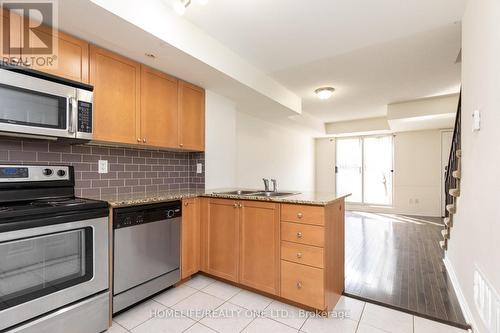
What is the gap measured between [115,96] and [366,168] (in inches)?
254

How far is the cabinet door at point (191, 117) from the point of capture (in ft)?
8.84

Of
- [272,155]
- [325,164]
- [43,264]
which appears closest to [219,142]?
[43,264]

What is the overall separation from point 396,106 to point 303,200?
398 cm

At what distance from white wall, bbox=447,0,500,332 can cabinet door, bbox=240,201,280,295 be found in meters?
1.31

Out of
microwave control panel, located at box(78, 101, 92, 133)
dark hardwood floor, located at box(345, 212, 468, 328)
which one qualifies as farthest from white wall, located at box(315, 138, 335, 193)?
microwave control panel, located at box(78, 101, 92, 133)

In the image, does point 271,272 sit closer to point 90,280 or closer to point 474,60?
point 90,280

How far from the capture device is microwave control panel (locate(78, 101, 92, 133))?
1812 mm

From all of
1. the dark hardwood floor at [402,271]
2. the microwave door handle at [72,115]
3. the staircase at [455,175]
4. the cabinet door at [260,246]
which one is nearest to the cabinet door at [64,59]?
the microwave door handle at [72,115]

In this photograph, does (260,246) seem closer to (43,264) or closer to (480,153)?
(43,264)

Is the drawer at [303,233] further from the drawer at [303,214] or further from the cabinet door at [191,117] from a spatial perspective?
the cabinet door at [191,117]

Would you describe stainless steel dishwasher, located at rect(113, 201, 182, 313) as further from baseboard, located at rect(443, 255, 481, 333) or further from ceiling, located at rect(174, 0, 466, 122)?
baseboard, located at rect(443, 255, 481, 333)

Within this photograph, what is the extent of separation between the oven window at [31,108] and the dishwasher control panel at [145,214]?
0.74 metres

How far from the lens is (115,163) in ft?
7.85

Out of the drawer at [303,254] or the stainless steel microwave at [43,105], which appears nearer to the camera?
the stainless steel microwave at [43,105]
